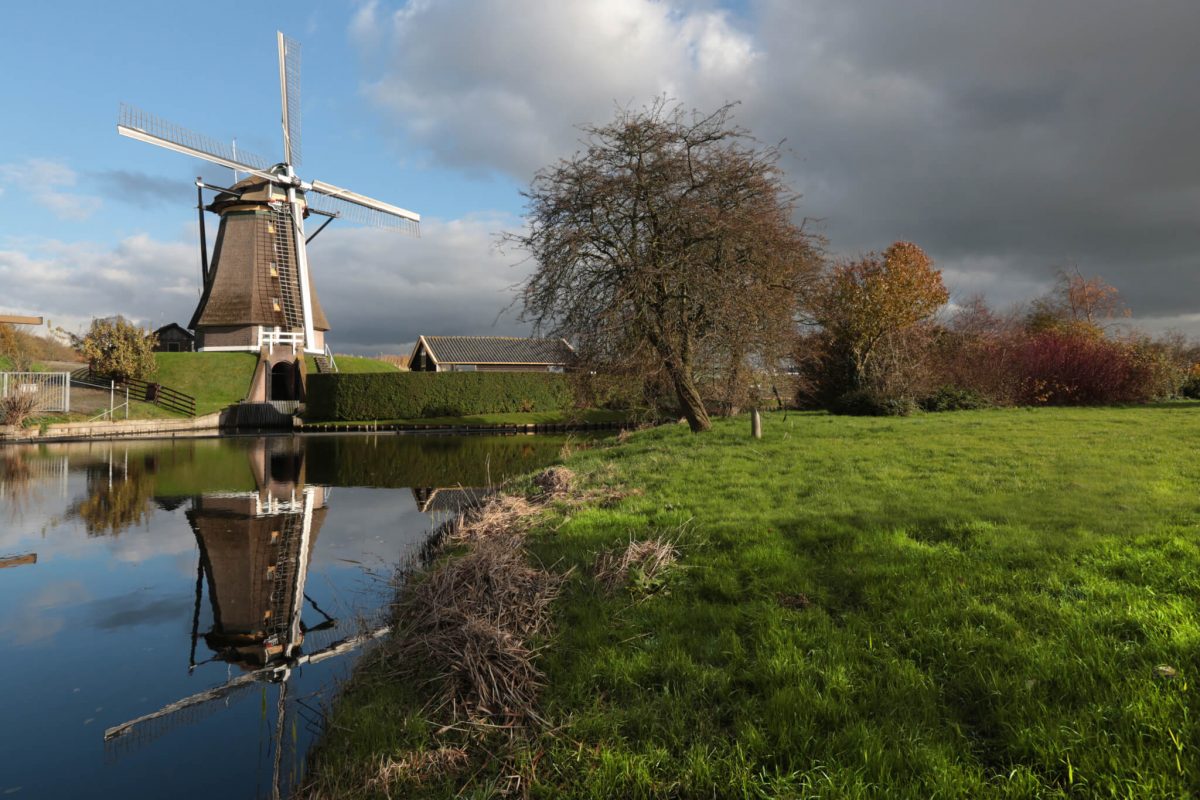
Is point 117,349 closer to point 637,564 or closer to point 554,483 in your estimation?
point 554,483

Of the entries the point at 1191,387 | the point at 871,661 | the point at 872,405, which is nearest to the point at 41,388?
the point at 872,405

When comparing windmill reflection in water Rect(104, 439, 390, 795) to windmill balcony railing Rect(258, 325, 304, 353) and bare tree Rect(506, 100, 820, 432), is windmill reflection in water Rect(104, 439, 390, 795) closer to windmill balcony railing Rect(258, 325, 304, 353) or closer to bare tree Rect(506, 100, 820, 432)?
bare tree Rect(506, 100, 820, 432)

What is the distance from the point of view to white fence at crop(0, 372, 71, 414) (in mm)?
30188

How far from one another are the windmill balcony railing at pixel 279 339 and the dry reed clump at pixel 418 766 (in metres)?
46.0

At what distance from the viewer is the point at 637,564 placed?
6.61m

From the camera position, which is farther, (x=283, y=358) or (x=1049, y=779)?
(x=283, y=358)

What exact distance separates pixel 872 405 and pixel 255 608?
21571 millimetres

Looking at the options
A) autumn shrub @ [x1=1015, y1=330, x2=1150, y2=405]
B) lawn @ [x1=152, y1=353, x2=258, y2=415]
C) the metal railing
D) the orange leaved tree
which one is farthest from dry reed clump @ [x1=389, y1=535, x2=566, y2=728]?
lawn @ [x1=152, y1=353, x2=258, y2=415]

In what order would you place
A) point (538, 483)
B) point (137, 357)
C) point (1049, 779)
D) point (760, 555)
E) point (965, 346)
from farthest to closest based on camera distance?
point (137, 357) < point (965, 346) < point (538, 483) < point (760, 555) < point (1049, 779)

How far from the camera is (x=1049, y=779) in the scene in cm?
328

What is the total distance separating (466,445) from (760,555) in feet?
79.8

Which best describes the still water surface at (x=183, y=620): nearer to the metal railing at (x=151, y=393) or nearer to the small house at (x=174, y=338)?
the metal railing at (x=151, y=393)

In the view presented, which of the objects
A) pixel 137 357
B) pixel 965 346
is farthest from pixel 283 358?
pixel 965 346

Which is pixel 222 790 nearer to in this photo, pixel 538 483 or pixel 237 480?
pixel 538 483
